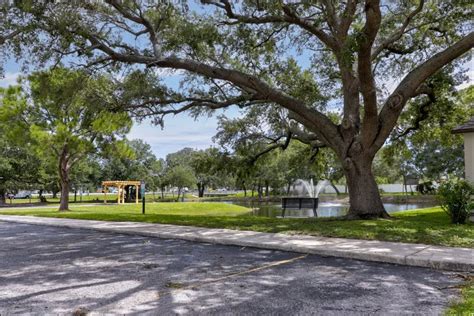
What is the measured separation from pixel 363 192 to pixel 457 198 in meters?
2.84

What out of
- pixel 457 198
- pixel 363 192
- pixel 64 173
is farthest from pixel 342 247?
pixel 64 173

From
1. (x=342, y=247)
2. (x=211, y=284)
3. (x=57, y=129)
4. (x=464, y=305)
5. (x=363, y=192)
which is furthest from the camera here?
(x=57, y=129)

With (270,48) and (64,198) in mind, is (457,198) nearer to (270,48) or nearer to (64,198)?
(270,48)

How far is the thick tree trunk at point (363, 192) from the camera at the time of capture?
13812mm

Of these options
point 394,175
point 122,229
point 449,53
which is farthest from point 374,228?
point 394,175

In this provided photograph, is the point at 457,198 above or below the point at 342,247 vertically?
above

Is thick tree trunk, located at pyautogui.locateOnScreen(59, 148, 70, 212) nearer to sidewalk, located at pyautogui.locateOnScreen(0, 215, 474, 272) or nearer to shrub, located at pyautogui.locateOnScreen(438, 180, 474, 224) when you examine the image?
sidewalk, located at pyautogui.locateOnScreen(0, 215, 474, 272)

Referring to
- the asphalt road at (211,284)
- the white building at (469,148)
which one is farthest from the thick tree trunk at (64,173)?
the white building at (469,148)

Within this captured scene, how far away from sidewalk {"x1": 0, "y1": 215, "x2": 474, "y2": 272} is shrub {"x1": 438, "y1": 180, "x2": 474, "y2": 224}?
4.33 meters

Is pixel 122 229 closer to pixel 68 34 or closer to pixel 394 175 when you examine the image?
pixel 68 34

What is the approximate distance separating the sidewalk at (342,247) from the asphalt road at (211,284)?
304mm

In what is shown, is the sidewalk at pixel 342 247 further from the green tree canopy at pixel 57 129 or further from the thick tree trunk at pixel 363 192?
the green tree canopy at pixel 57 129

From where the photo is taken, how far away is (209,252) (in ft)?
28.7

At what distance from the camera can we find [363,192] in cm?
1391
